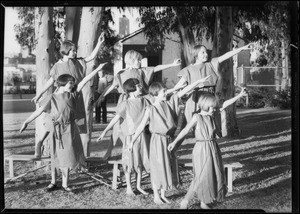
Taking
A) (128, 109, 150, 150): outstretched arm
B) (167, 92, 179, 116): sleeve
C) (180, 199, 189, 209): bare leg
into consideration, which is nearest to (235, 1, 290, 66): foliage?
(167, 92, 179, 116): sleeve

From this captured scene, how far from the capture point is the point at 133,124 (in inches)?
230

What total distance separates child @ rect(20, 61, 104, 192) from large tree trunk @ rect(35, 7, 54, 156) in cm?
96

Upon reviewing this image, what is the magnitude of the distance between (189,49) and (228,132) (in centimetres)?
275

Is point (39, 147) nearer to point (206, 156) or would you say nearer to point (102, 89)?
point (102, 89)

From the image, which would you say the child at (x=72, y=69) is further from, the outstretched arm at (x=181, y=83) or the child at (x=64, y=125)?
the outstretched arm at (x=181, y=83)

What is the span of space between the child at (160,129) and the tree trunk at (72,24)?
91.2 inches

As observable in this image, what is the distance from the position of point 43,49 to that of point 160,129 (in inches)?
91.2

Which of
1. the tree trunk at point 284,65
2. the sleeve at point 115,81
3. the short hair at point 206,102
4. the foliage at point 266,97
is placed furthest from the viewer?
the foliage at point 266,97

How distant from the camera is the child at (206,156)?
527cm

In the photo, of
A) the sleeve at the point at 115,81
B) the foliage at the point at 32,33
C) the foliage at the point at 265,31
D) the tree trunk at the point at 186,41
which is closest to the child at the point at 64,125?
the sleeve at the point at 115,81

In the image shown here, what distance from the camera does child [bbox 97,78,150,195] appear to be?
575cm

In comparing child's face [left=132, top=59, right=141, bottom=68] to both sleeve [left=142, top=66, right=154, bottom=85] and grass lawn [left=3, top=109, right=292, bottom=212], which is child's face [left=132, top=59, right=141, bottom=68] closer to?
sleeve [left=142, top=66, right=154, bottom=85]

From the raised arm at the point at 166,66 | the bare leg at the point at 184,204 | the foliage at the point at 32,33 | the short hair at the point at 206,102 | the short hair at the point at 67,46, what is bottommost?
the bare leg at the point at 184,204

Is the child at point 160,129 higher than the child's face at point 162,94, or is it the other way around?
the child's face at point 162,94
